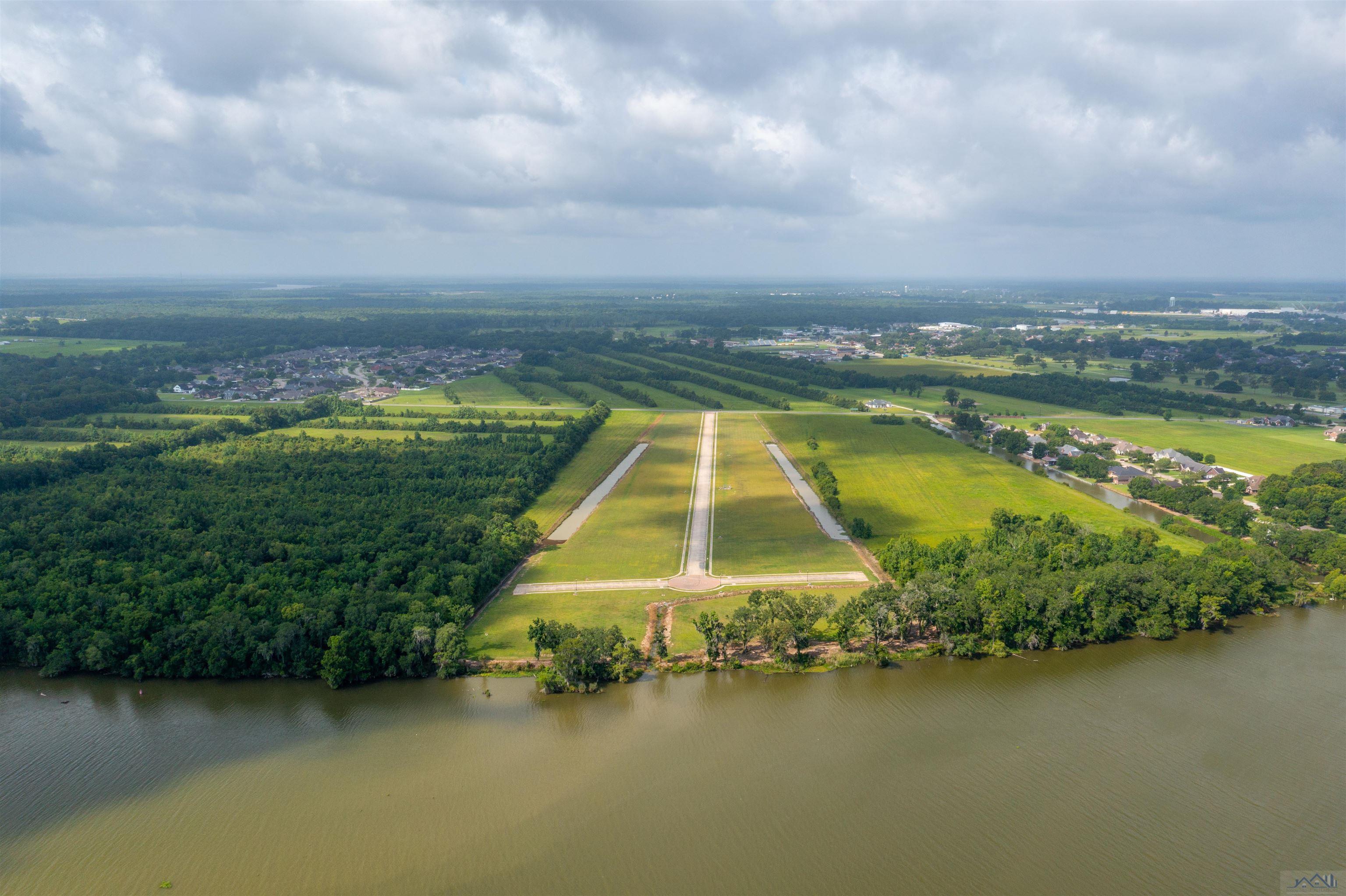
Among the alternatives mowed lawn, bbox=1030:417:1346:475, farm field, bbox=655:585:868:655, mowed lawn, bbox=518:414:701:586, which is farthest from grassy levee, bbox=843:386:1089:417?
farm field, bbox=655:585:868:655

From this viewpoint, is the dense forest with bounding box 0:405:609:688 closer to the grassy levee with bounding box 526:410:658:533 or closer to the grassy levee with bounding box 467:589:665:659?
the grassy levee with bounding box 467:589:665:659

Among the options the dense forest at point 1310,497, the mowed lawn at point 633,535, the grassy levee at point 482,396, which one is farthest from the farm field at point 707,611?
the grassy levee at point 482,396

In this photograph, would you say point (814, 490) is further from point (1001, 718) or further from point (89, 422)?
point (89, 422)

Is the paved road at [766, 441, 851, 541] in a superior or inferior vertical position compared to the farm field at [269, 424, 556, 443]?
inferior

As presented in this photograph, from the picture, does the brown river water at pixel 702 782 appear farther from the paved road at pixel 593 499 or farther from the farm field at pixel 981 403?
the farm field at pixel 981 403

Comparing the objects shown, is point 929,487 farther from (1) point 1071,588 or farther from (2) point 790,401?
(2) point 790,401

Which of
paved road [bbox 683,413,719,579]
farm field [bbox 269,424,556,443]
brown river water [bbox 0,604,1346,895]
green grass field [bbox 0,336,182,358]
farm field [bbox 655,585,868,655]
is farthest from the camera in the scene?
green grass field [bbox 0,336,182,358]
